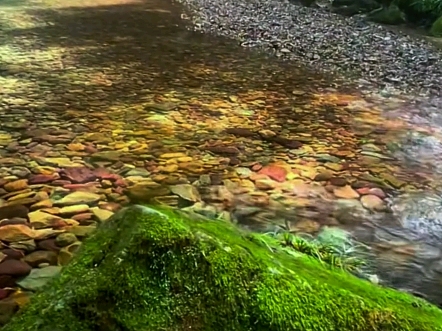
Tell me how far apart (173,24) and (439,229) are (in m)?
8.94

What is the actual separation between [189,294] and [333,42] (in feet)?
32.2

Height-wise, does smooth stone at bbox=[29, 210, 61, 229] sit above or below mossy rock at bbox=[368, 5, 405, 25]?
above

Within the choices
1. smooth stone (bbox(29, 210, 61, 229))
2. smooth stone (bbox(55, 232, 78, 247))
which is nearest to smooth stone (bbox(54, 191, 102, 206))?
smooth stone (bbox(29, 210, 61, 229))

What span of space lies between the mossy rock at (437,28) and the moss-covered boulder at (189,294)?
11134 mm

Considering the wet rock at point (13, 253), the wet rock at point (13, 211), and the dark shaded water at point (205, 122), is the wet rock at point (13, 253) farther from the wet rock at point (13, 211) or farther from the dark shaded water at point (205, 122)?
the dark shaded water at point (205, 122)

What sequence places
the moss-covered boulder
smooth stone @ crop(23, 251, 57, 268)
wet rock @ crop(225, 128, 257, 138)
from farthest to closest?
wet rock @ crop(225, 128, 257, 138) → smooth stone @ crop(23, 251, 57, 268) → the moss-covered boulder

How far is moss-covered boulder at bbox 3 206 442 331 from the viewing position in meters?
1.79

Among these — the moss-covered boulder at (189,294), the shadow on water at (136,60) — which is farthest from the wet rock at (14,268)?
the shadow on water at (136,60)

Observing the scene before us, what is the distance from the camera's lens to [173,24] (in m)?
12.2

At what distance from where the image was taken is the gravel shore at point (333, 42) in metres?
8.65

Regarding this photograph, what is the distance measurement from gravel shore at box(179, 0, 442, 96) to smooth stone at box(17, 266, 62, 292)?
221 inches

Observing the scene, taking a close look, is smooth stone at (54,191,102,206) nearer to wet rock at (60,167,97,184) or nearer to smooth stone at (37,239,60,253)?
wet rock at (60,167,97,184)

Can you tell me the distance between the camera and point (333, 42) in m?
11.0

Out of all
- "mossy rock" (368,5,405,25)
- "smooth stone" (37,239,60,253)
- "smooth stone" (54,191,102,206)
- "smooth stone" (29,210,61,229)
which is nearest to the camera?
"smooth stone" (37,239,60,253)
